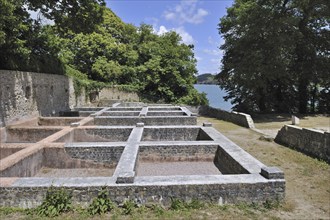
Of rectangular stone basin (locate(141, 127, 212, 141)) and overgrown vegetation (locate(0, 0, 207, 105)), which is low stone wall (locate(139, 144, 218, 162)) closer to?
rectangular stone basin (locate(141, 127, 212, 141))

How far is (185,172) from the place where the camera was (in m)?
8.31

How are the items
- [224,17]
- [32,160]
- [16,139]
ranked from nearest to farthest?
[32,160] → [16,139] → [224,17]

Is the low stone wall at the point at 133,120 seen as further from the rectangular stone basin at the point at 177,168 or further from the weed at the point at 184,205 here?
the weed at the point at 184,205

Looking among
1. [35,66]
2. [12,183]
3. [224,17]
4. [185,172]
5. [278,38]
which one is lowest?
[185,172]

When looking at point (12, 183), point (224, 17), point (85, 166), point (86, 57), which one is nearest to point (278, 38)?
point (224, 17)

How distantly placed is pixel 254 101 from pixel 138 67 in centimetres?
1214

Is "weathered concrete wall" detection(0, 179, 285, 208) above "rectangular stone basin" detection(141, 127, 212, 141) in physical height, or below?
below

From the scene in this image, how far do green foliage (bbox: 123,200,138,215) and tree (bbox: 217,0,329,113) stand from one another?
1574 centimetres

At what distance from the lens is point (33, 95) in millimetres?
14469

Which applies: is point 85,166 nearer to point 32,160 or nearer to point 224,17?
point 32,160

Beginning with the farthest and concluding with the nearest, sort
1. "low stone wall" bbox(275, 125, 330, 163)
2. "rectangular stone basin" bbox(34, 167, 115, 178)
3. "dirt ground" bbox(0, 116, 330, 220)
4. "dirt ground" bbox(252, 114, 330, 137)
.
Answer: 1. "dirt ground" bbox(252, 114, 330, 137)
2. "low stone wall" bbox(275, 125, 330, 163)
3. "rectangular stone basin" bbox(34, 167, 115, 178)
4. "dirt ground" bbox(0, 116, 330, 220)

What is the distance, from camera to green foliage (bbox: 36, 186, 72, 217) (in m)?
5.32

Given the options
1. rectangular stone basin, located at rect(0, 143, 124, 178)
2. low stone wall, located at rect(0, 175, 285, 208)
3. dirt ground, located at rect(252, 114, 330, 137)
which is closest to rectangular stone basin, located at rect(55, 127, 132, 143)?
rectangular stone basin, located at rect(0, 143, 124, 178)

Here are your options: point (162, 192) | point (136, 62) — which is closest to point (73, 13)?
point (162, 192)
